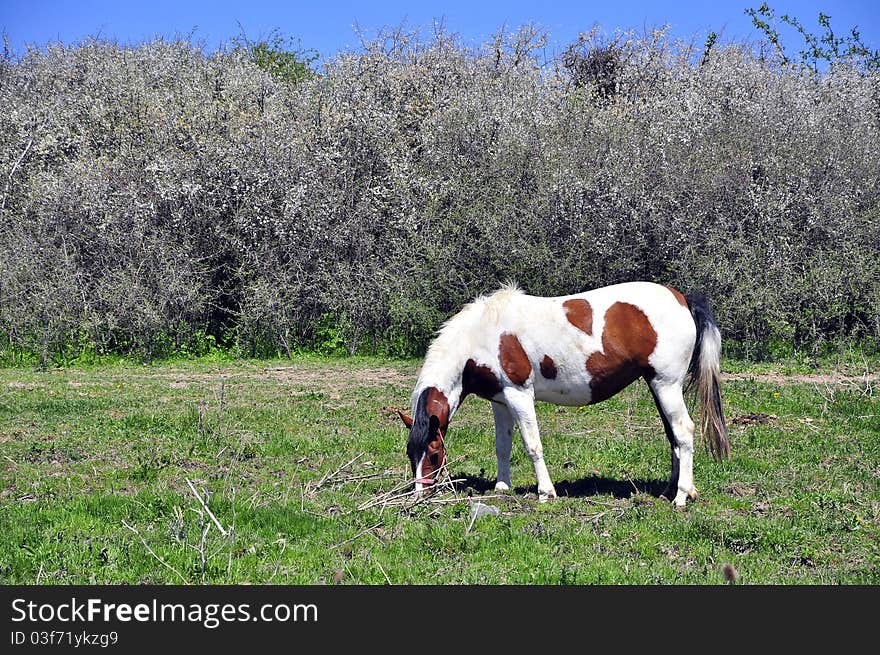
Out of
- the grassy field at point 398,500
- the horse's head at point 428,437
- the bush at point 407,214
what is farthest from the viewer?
the bush at point 407,214

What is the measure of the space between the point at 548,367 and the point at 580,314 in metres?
0.48

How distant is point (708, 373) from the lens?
7125 millimetres

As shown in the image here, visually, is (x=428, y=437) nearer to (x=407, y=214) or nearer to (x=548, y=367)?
(x=548, y=367)

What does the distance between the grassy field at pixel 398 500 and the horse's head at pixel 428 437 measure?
206 millimetres

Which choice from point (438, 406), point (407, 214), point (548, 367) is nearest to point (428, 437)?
point (438, 406)

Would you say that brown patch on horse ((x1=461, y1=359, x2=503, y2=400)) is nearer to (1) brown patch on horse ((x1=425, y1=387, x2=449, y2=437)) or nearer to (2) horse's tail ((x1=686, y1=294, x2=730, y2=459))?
(1) brown patch on horse ((x1=425, y1=387, x2=449, y2=437))

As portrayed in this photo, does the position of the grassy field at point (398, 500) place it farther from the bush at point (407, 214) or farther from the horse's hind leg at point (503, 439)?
the bush at point (407, 214)

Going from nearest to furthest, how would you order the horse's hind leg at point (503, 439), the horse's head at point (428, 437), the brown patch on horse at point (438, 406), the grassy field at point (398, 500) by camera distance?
the grassy field at point (398, 500) → the horse's head at point (428, 437) → the brown patch on horse at point (438, 406) → the horse's hind leg at point (503, 439)

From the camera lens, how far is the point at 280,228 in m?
17.6

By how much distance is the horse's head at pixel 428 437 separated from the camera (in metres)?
6.84

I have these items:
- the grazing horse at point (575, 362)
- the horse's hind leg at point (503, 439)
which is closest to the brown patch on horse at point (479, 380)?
the grazing horse at point (575, 362)

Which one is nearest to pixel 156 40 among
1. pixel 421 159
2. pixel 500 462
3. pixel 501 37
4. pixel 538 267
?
pixel 501 37

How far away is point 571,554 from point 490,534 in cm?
62

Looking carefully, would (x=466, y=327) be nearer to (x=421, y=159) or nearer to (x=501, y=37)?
(x=421, y=159)
